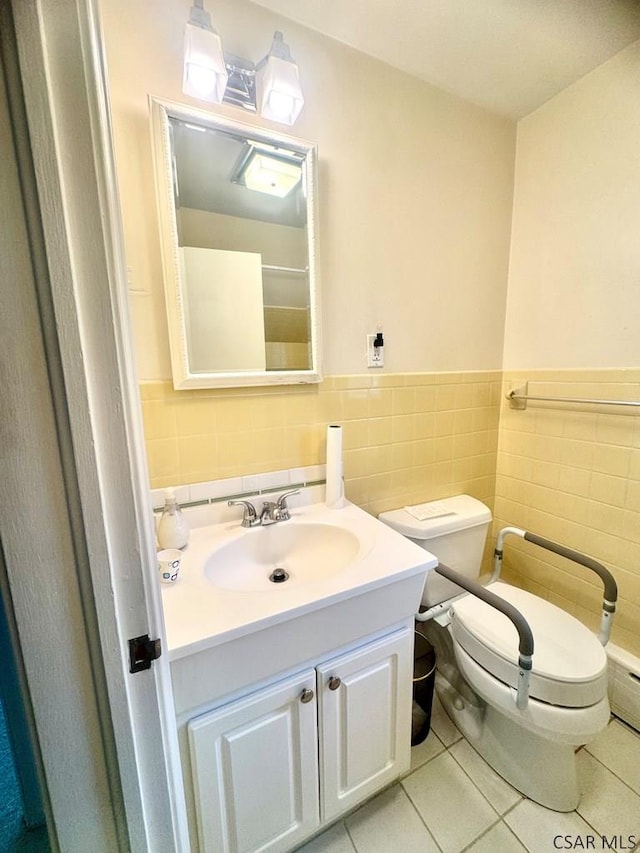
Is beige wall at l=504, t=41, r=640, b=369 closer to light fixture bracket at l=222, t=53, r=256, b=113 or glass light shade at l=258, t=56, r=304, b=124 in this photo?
glass light shade at l=258, t=56, r=304, b=124

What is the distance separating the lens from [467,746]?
3.86ft

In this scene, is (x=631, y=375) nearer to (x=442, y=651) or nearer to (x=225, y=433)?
(x=442, y=651)

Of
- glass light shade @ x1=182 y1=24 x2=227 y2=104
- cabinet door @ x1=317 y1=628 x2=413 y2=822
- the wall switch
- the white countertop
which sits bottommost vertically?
cabinet door @ x1=317 y1=628 x2=413 y2=822

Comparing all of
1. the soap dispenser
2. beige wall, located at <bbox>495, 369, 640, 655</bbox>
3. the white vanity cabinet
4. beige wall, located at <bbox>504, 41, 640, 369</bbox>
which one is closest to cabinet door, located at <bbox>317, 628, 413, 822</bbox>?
the white vanity cabinet

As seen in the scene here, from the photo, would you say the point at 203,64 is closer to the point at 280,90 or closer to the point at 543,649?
the point at 280,90

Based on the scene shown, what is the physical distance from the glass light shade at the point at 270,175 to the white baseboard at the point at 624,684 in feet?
6.72

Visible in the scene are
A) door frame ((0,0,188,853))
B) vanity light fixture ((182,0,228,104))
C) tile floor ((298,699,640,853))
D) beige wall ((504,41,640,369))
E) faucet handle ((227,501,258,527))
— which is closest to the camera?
door frame ((0,0,188,853))

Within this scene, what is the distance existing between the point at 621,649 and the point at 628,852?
57 cm

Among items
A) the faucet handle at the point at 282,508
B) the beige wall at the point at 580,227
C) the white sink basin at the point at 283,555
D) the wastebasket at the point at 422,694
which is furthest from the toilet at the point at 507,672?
the beige wall at the point at 580,227

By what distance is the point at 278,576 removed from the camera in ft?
3.21

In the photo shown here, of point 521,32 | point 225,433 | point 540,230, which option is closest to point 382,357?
point 225,433

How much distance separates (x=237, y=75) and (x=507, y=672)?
1894mm

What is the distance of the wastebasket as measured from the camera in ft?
3.84

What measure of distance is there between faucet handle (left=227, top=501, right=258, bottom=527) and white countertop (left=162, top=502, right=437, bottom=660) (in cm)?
3
